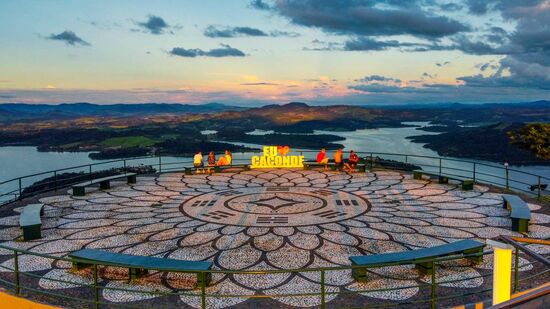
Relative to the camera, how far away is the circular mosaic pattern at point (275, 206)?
13.9m

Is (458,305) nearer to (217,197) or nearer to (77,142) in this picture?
(217,197)

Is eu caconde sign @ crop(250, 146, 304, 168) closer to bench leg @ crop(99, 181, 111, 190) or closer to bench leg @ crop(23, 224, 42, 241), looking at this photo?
bench leg @ crop(99, 181, 111, 190)

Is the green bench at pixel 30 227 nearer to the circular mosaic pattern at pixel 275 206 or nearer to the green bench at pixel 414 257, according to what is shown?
the circular mosaic pattern at pixel 275 206

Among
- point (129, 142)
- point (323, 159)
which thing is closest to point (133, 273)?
point (323, 159)

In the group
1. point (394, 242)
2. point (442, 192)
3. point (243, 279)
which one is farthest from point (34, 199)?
point (442, 192)

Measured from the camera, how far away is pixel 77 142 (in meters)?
131

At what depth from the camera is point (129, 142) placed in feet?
387

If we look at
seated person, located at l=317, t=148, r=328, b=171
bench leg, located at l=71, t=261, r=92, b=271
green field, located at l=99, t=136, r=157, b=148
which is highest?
seated person, located at l=317, t=148, r=328, b=171

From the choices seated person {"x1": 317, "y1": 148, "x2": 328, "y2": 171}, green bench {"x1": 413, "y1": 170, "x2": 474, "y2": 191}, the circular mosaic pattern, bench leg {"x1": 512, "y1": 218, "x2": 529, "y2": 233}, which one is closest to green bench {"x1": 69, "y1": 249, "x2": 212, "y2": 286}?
the circular mosaic pattern

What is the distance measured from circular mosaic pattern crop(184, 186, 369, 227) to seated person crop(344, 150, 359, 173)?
Result: 197 inches

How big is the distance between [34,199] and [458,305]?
16718 millimetres

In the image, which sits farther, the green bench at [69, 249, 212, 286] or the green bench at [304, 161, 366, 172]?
the green bench at [304, 161, 366, 172]

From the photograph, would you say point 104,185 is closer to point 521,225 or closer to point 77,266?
point 77,266

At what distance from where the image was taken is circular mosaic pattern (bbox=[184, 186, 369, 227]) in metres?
13.9
